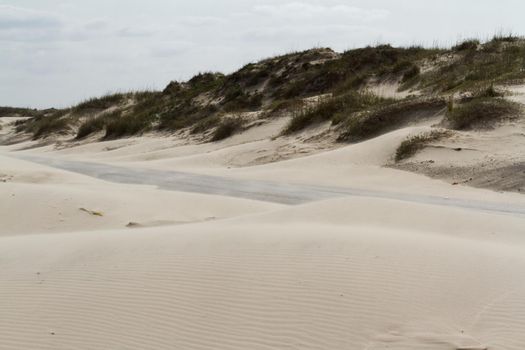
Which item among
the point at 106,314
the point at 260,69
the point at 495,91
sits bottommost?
the point at 106,314

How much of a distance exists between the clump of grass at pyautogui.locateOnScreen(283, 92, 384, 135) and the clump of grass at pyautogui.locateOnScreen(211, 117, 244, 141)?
2861mm

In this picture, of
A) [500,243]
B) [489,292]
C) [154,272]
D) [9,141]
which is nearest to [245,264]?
[154,272]

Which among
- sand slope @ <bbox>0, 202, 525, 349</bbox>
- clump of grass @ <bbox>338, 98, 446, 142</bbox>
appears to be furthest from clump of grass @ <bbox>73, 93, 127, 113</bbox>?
sand slope @ <bbox>0, 202, 525, 349</bbox>

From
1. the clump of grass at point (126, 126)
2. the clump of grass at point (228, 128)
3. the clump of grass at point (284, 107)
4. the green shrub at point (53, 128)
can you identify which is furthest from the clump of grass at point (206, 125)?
the green shrub at point (53, 128)

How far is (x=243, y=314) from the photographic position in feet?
14.9

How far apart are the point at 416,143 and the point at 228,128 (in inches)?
388

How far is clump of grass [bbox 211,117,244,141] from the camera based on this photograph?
22.6 m

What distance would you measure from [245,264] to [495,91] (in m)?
13.1

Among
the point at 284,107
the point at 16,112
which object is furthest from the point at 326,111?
the point at 16,112

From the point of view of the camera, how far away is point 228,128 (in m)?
22.7

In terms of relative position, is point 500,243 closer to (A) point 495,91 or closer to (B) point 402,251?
(B) point 402,251

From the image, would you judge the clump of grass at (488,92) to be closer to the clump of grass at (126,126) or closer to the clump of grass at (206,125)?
the clump of grass at (206,125)

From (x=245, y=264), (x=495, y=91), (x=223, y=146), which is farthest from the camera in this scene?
(x=223, y=146)

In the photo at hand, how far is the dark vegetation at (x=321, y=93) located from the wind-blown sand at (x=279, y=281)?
9.20m
